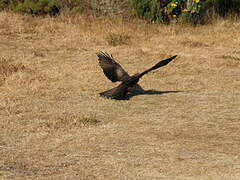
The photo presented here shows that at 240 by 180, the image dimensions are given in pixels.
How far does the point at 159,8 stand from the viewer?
54.9 ft

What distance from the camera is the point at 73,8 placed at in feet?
58.4

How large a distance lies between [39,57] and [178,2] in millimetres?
5183

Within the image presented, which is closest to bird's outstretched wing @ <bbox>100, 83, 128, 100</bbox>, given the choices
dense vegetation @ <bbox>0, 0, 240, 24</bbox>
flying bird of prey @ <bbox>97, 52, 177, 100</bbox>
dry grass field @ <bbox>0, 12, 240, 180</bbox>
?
flying bird of prey @ <bbox>97, 52, 177, 100</bbox>

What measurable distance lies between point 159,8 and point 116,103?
746cm

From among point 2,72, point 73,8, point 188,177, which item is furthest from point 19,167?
point 73,8

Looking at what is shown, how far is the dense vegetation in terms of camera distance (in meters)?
16.5

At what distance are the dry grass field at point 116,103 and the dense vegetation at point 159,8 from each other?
571 millimetres

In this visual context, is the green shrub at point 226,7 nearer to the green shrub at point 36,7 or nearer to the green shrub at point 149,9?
the green shrub at point 149,9

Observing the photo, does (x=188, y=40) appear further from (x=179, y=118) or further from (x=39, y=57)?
(x=179, y=118)

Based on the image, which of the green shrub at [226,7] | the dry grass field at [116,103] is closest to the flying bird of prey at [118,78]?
the dry grass field at [116,103]

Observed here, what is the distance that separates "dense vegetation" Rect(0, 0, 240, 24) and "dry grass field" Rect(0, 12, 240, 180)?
571 millimetres

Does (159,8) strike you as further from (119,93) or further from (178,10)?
(119,93)

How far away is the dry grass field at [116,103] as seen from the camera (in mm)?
6906

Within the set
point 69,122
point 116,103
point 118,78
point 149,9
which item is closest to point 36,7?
point 149,9
